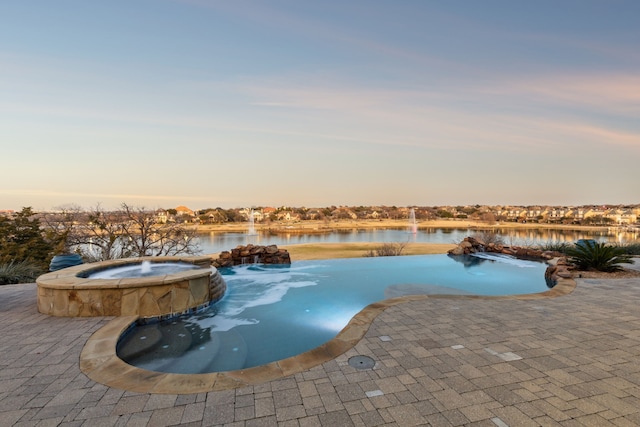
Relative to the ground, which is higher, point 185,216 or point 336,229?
point 185,216

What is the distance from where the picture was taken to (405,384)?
2.71 m

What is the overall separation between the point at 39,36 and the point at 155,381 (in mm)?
11824

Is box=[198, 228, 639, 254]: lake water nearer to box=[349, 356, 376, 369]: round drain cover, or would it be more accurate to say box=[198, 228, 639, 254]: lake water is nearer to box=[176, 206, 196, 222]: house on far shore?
box=[176, 206, 196, 222]: house on far shore

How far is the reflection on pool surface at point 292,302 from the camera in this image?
13.3ft

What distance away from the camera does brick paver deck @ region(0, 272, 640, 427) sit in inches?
88.9

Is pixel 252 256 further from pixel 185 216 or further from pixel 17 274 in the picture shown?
pixel 185 216

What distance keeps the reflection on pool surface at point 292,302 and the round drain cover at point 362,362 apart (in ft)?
4.18

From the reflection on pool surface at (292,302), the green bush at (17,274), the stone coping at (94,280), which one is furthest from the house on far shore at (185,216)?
the stone coping at (94,280)

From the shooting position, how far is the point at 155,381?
2.80 meters

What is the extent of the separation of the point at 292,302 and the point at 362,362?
12.7ft

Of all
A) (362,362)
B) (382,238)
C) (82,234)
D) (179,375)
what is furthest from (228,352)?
(382,238)

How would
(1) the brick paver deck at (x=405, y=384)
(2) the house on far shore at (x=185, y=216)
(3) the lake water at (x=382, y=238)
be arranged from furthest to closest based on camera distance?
(3) the lake water at (x=382, y=238) < (2) the house on far shore at (x=185, y=216) < (1) the brick paver deck at (x=405, y=384)

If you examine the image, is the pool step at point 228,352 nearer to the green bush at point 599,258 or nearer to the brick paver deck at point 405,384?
the brick paver deck at point 405,384

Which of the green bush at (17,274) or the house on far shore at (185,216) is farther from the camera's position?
the house on far shore at (185,216)
